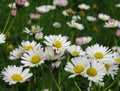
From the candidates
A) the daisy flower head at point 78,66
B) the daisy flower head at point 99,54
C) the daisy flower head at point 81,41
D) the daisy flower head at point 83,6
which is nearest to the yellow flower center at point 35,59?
the daisy flower head at point 78,66

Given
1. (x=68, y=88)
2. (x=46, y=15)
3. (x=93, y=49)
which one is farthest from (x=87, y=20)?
(x=93, y=49)

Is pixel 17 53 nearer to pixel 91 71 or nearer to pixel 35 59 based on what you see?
pixel 35 59

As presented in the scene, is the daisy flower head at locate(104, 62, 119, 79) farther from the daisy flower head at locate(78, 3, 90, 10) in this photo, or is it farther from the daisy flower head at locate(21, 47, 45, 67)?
the daisy flower head at locate(78, 3, 90, 10)

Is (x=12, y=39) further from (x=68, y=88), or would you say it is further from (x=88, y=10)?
(x=88, y=10)

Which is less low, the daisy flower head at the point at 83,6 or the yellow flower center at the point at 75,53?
the daisy flower head at the point at 83,6

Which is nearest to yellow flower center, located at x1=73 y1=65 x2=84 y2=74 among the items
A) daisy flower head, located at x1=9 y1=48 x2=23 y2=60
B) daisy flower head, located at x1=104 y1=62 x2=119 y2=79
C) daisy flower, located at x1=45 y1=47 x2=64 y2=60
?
daisy flower, located at x1=45 y1=47 x2=64 y2=60

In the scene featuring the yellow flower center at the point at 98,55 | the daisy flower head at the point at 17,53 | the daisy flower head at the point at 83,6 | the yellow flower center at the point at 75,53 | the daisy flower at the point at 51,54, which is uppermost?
the daisy flower head at the point at 83,6

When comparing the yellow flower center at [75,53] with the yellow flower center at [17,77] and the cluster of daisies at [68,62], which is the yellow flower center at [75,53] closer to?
the cluster of daisies at [68,62]

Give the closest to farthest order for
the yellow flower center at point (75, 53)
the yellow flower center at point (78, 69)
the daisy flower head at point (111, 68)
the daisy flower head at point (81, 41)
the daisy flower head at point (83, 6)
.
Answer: the yellow flower center at point (78, 69)
the daisy flower head at point (111, 68)
the yellow flower center at point (75, 53)
the daisy flower head at point (81, 41)
the daisy flower head at point (83, 6)
